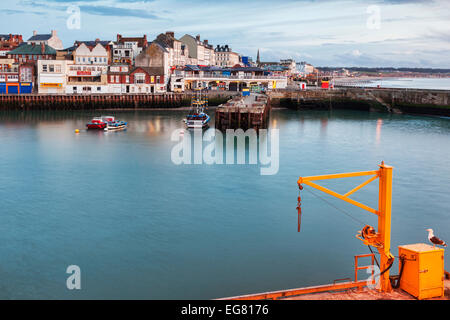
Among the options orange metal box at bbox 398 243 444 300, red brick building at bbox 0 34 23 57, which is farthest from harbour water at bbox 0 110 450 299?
red brick building at bbox 0 34 23 57

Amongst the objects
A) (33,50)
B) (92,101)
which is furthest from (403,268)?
(33,50)

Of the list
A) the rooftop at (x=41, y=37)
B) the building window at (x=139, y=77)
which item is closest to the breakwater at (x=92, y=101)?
the building window at (x=139, y=77)

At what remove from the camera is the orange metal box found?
11.0 m

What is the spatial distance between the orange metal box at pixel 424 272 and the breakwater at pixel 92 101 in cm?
6875

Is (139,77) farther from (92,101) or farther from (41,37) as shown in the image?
(41,37)

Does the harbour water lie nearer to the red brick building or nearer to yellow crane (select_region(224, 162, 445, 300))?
yellow crane (select_region(224, 162, 445, 300))

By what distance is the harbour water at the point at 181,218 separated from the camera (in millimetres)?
14953

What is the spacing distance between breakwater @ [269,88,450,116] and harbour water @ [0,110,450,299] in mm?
31761

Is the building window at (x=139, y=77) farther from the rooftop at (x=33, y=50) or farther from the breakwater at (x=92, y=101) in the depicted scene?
the rooftop at (x=33, y=50)

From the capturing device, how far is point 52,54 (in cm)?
8756

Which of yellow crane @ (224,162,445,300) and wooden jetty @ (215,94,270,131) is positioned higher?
wooden jetty @ (215,94,270,131)
